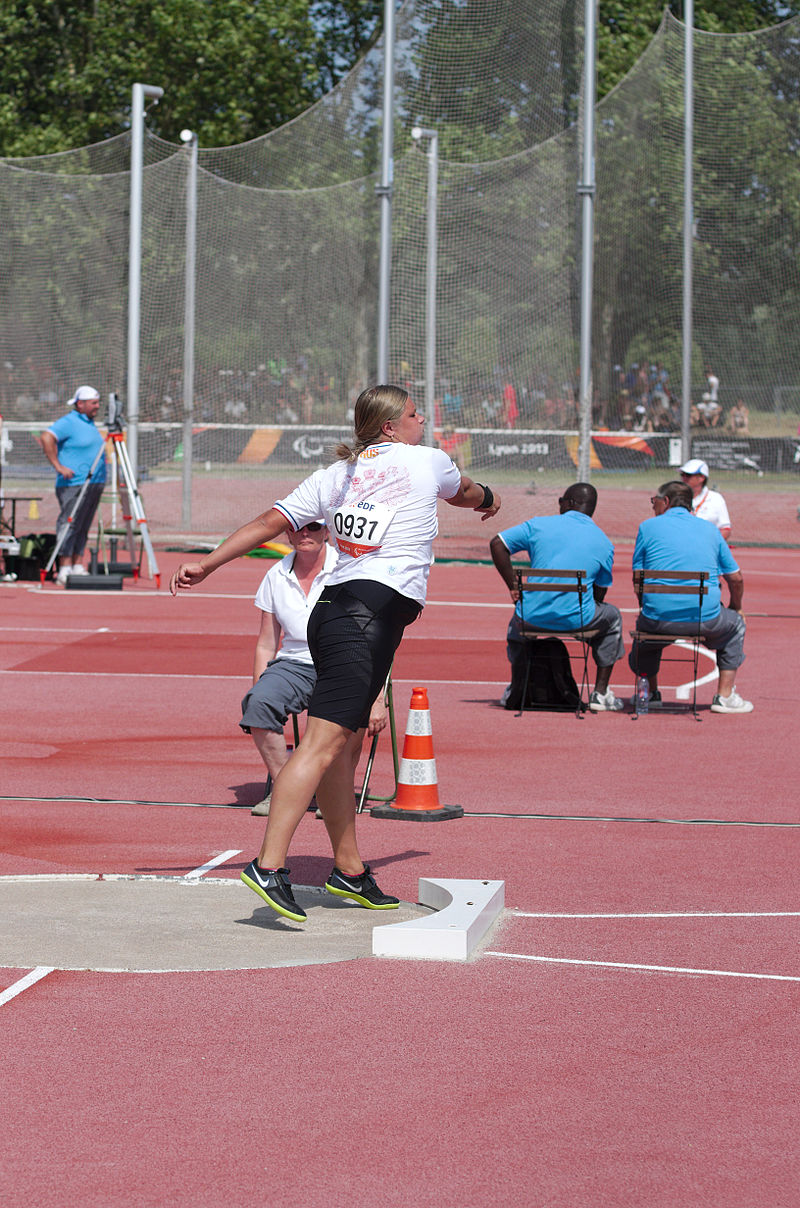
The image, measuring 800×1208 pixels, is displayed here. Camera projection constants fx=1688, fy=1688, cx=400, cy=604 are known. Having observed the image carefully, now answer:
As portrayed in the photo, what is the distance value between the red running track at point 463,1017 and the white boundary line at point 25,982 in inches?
1.1

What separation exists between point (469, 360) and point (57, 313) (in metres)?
6.30

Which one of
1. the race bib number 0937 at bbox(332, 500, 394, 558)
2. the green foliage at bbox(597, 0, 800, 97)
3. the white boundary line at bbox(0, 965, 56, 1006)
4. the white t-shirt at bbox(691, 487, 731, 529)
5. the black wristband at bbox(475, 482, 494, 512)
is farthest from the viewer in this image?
the green foliage at bbox(597, 0, 800, 97)

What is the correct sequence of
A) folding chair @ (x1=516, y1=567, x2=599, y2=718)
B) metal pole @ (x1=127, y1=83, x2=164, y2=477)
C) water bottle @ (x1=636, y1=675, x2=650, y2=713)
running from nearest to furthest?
folding chair @ (x1=516, y1=567, x2=599, y2=718) < water bottle @ (x1=636, y1=675, x2=650, y2=713) < metal pole @ (x1=127, y1=83, x2=164, y2=477)

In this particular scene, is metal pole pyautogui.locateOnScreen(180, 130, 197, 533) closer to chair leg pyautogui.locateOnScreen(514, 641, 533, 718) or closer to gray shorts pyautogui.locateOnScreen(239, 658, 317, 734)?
chair leg pyautogui.locateOnScreen(514, 641, 533, 718)

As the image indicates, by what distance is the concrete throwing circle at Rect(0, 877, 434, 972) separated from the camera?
5.33 meters

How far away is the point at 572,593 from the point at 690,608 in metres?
0.83

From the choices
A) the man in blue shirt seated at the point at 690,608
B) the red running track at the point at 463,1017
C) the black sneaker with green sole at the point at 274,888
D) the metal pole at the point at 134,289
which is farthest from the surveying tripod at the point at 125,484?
the black sneaker with green sole at the point at 274,888

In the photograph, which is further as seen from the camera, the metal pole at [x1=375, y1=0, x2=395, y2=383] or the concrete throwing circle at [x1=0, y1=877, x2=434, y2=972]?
the metal pole at [x1=375, y1=0, x2=395, y2=383]

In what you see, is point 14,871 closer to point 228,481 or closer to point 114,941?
point 114,941

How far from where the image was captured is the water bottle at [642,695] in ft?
37.3

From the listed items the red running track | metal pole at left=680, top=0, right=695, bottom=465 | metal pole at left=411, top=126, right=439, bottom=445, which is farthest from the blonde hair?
metal pole at left=680, top=0, right=695, bottom=465

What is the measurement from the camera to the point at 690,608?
11.4 metres

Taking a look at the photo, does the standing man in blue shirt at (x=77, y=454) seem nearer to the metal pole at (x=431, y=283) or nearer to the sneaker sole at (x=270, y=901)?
the metal pole at (x=431, y=283)

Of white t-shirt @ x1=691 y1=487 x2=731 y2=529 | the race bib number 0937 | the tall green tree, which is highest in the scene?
the tall green tree
